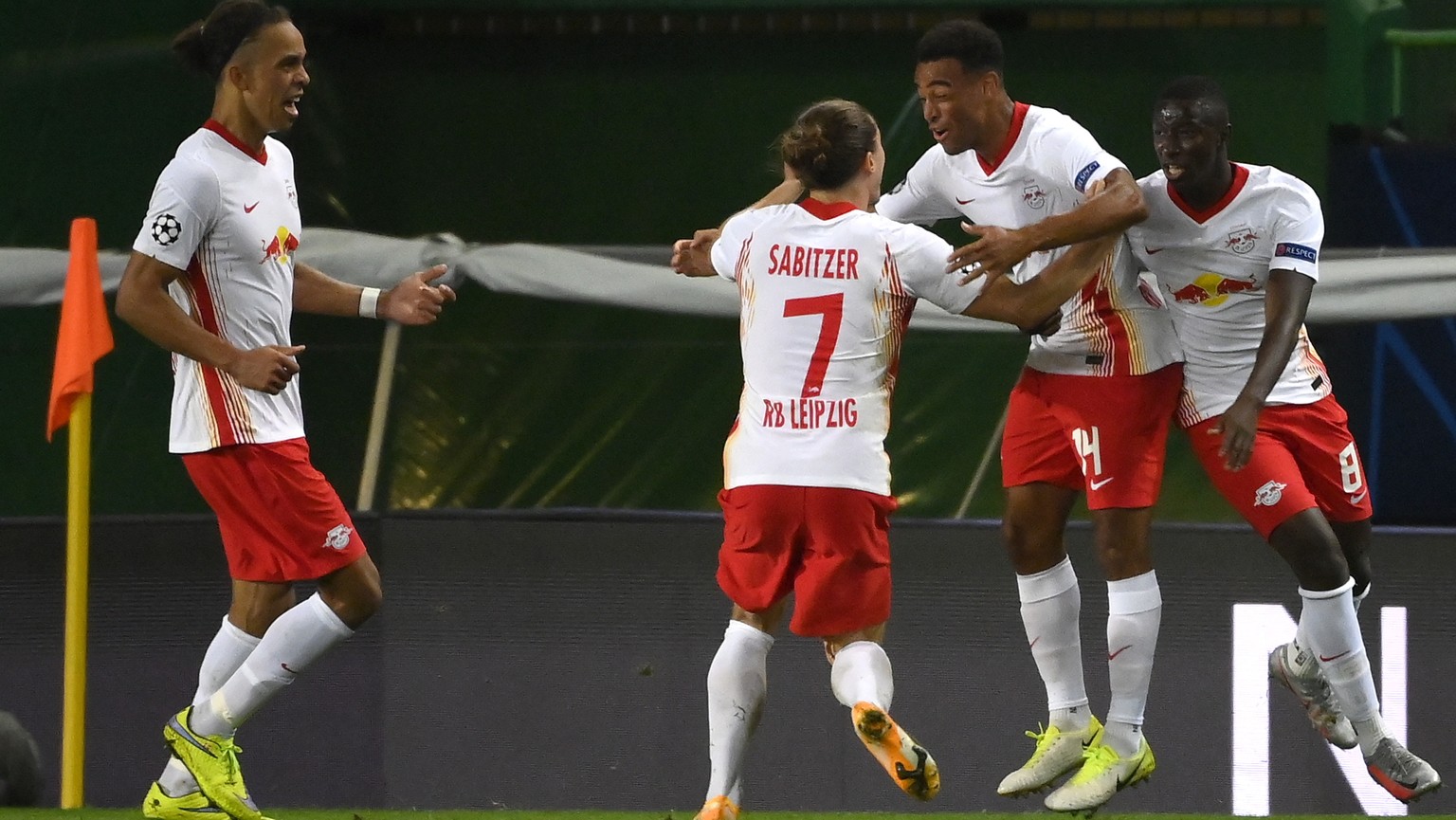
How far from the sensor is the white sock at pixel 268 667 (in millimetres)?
4246

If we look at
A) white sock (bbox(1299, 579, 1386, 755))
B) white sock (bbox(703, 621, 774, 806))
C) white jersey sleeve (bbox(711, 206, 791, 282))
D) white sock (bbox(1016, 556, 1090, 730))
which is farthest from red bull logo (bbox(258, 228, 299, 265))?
white sock (bbox(1299, 579, 1386, 755))

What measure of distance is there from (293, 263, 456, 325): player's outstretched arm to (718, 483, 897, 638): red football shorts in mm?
908

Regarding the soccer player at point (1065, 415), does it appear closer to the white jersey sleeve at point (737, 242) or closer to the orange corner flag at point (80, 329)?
the white jersey sleeve at point (737, 242)

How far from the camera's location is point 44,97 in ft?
20.6

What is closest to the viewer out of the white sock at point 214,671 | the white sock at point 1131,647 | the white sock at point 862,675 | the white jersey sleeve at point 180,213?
the white sock at point 862,675

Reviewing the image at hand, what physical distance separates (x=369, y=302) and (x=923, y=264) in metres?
1.47

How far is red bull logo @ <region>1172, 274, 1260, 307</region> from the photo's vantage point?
4.40 meters

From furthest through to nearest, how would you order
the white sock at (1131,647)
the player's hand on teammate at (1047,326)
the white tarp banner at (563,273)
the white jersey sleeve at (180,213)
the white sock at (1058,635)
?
the white tarp banner at (563,273), the white sock at (1058,635), the white sock at (1131,647), the white jersey sleeve at (180,213), the player's hand on teammate at (1047,326)

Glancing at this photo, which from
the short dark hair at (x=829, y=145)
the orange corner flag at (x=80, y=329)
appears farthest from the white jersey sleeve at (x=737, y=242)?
the orange corner flag at (x=80, y=329)

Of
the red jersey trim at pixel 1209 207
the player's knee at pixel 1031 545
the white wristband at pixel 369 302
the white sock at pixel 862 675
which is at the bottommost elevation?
the white sock at pixel 862 675

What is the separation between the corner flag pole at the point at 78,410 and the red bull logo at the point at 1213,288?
262 cm

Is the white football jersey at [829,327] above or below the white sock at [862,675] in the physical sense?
above

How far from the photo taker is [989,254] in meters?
3.81

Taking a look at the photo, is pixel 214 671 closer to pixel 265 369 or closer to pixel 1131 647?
pixel 265 369
